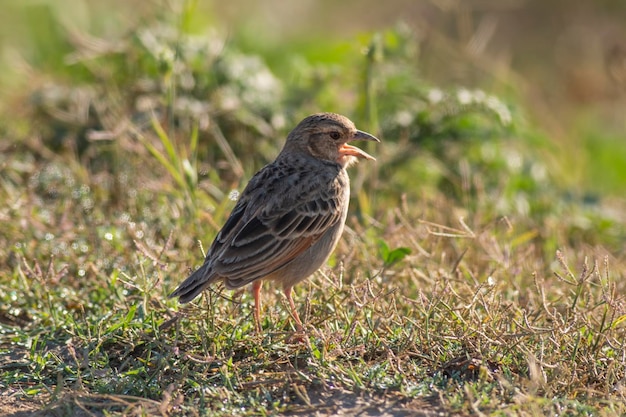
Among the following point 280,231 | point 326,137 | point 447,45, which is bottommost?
point 280,231

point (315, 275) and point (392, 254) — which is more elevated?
point (392, 254)

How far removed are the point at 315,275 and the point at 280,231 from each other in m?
0.59

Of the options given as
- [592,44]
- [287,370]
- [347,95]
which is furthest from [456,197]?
[592,44]

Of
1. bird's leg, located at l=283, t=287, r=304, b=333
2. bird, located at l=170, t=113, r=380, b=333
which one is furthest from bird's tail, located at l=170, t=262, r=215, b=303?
bird's leg, located at l=283, t=287, r=304, b=333

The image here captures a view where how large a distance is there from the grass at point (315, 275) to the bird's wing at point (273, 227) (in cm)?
25

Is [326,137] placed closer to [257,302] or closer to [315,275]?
[315,275]

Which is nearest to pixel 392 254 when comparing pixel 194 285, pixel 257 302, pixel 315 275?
pixel 315 275

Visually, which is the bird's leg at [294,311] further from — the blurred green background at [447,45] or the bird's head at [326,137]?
the blurred green background at [447,45]

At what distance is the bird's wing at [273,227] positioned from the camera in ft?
15.6

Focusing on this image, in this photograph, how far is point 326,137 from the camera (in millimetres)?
5543

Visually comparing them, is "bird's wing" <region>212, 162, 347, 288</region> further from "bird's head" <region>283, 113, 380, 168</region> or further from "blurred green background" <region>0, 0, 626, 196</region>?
"blurred green background" <region>0, 0, 626, 196</region>

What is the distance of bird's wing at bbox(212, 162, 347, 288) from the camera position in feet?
15.6

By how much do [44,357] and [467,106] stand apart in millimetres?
3506

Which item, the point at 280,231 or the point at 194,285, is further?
the point at 280,231
